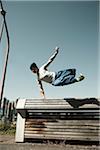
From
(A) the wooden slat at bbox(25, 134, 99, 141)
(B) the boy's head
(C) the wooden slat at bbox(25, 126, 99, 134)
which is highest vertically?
(B) the boy's head

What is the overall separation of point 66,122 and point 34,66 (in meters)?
1.91

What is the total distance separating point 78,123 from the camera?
15.4 ft

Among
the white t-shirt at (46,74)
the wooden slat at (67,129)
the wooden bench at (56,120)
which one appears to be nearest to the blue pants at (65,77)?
the white t-shirt at (46,74)

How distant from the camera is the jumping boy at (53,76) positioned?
18.9 feet

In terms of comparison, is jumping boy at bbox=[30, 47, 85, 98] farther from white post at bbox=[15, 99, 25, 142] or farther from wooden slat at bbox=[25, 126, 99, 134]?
wooden slat at bbox=[25, 126, 99, 134]

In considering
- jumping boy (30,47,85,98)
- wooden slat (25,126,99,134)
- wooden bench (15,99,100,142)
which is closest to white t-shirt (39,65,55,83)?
jumping boy (30,47,85,98)

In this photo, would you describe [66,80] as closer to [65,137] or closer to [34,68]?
[34,68]

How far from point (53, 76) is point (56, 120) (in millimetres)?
1423

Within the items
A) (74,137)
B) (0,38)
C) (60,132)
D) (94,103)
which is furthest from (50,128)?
(0,38)

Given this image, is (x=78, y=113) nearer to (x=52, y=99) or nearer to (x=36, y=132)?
(x=52, y=99)

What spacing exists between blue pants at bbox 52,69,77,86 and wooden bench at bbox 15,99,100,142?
39.0 inches

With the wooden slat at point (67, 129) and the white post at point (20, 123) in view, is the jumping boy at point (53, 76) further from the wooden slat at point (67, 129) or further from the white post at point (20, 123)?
the wooden slat at point (67, 129)

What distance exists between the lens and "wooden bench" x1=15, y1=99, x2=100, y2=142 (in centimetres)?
460

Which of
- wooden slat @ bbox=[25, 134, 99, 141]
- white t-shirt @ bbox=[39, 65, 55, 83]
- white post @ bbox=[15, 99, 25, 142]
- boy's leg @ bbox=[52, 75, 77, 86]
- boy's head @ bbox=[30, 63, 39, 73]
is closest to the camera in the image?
wooden slat @ bbox=[25, 134, 99, 141]
